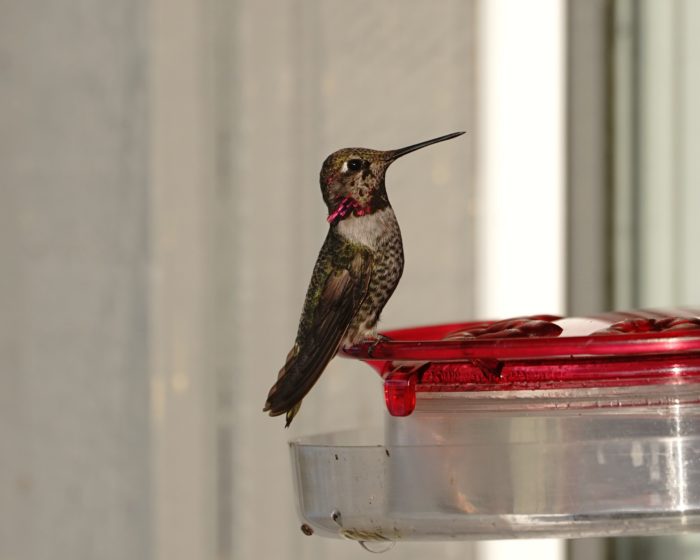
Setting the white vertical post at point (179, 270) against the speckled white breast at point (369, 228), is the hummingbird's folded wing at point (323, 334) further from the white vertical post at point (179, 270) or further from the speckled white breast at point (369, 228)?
the white vertical post at point (179, 270)

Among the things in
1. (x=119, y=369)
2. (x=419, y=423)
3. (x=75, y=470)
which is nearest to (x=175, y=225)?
(x=119, y=369)

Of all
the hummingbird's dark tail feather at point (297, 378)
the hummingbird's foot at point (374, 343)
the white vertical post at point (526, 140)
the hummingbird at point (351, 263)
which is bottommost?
the hummingbird's dark tail feather at point (297, 378)

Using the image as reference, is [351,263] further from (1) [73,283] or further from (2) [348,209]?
(1) [73,283]

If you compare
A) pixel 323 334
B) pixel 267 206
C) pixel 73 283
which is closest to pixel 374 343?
pixel 323 334

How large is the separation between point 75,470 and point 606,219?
0.87 meters

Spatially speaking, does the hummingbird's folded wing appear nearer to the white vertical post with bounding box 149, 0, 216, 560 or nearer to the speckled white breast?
the speckled white breast

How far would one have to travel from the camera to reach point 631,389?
64 centimetres

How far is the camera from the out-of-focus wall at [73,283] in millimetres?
1543

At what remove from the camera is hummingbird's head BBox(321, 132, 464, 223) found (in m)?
0.64

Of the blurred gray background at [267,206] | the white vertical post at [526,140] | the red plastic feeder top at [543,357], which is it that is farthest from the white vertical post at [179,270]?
the red plastic feeder top at [543,357]

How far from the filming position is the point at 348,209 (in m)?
0.64

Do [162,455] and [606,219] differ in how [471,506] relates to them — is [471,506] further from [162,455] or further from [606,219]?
[606,219]

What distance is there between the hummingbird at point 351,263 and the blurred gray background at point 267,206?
86 centimetres

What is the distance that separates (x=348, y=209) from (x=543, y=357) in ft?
0.48
